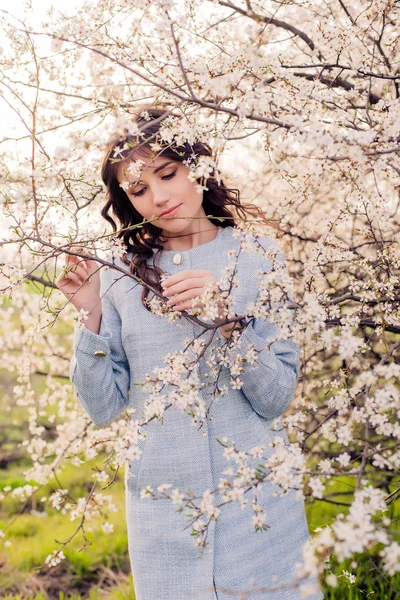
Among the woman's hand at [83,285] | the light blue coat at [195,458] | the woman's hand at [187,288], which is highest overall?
the woman's hand at [83,285]

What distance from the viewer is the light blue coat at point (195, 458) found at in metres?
1.78

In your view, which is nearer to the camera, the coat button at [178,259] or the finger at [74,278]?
the finger at [74,278]

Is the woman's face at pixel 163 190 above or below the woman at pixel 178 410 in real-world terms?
above

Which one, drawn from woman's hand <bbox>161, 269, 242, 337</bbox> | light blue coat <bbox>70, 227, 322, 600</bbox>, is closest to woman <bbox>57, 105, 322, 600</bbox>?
light blue coat <bbox>70, 227, 322, 600</bbox>

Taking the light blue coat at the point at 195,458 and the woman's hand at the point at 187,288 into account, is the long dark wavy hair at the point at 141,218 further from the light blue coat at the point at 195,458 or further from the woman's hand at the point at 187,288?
the woman's hand at the point at 187,288

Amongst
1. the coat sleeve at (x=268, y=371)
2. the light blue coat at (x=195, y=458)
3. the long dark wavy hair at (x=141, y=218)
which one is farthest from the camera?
the long dark wavy hair at (x=141, y=218)

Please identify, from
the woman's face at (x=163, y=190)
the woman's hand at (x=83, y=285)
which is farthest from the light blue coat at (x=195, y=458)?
the woman's face at (x=163, y=190)

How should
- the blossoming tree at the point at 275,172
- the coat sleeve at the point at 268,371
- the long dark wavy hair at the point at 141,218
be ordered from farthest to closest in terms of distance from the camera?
the long dark wavy hair at the point at 141,218
the coat sleeve at the point at 268,371
the blossoming tree at the point at 275,172

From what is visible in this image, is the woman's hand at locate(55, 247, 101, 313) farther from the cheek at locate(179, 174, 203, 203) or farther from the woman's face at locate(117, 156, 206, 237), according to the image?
the cheek at locate(179, 174, 203, 203)

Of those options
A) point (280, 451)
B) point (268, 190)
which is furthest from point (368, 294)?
point (268, 190)

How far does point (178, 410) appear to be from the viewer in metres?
1.88

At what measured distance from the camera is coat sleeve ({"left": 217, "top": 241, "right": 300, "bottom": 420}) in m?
1.66

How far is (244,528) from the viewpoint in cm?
181

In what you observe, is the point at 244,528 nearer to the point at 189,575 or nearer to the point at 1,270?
the point at 189,575
